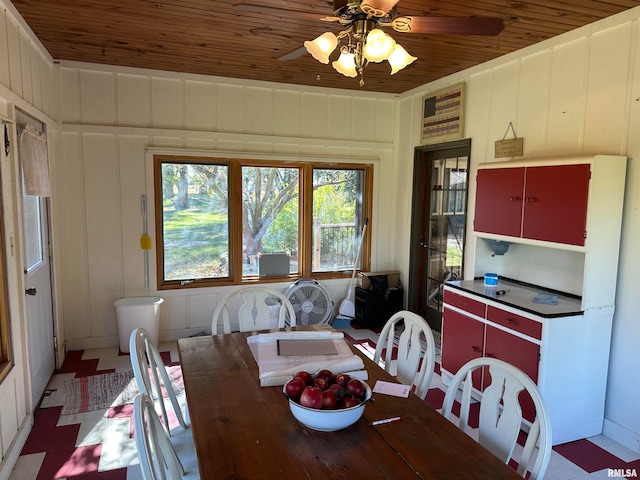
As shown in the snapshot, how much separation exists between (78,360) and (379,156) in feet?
12.3

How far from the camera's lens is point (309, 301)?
462 centimetres

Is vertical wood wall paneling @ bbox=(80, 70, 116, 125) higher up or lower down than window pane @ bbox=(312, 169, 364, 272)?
higher up

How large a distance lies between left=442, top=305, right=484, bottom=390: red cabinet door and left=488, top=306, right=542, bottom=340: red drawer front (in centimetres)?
15

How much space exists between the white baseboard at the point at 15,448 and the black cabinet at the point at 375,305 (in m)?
3.18

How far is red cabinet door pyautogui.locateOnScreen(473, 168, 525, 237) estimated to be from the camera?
313 centimetres

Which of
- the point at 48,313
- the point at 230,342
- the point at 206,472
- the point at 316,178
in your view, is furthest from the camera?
the point at 316,178

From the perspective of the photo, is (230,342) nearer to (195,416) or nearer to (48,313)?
(195,416)

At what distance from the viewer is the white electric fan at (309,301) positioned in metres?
4.59

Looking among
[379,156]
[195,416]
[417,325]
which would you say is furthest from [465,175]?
[195,416]

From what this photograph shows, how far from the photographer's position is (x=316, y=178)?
5.00 m

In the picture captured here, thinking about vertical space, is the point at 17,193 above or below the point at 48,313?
above

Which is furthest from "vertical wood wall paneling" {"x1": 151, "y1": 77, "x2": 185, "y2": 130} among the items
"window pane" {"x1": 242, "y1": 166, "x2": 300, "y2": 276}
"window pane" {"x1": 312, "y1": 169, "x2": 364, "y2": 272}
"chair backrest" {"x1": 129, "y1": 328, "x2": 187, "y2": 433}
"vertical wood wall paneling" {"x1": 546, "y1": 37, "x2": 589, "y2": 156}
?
"vertical wood wall paneling" {"x1": 546, "y1": 37, "x2": 589, "y2": 156}

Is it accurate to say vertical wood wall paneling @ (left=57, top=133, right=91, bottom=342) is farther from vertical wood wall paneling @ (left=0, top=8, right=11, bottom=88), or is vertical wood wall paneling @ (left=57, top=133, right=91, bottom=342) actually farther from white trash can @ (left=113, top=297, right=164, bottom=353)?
vertical wood wall paneling @ (left=0, top=8, right=11, bottom=88)

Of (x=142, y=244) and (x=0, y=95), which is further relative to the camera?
(x=142, y=244)
